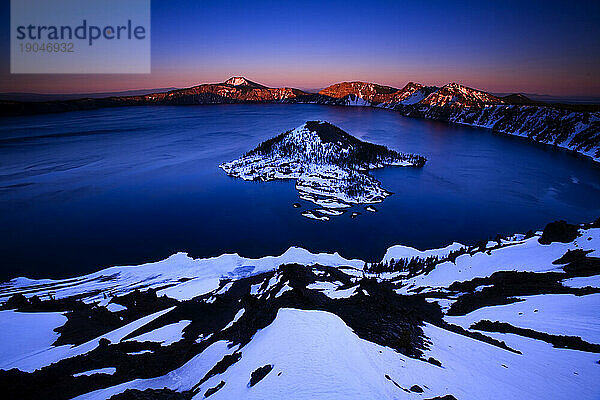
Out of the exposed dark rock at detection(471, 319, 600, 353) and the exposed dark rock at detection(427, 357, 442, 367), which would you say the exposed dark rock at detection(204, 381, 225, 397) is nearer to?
the exposed dark rock at detection(427, 357, 442, 367)

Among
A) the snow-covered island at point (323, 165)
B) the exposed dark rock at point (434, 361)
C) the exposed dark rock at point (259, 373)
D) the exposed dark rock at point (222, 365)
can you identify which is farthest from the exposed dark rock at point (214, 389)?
A: the snow-covered island at point (323, 165)

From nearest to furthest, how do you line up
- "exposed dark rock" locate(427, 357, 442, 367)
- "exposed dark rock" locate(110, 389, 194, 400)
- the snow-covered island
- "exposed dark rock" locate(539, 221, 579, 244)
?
"exposed dark rock" locate(110, 389, 194, 400) → "exposed dark rock" locate(427, 357, 442, 367) → "exposed dark rock" locate(539, 221, 579, 244) → the snow-covered island

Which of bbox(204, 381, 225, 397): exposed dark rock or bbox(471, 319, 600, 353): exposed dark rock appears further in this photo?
bbox(471, 319, 600, 353): exposed dark rock

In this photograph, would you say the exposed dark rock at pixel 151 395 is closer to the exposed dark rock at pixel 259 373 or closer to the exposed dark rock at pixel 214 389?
the exposed dark rock at pixel 214 389

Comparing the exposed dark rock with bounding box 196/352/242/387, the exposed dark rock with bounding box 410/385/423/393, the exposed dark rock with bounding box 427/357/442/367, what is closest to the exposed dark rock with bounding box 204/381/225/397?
the exposed dark rock with bounding box 196/352/242/387

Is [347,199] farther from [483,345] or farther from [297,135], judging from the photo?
[483,345]

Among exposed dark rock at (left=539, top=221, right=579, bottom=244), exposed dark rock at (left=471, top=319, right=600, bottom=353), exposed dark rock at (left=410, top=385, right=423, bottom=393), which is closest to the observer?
exposed dark rock at (left=410, top=385, right=423, bottom=393)

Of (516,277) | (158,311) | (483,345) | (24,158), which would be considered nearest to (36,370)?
(158,311)
